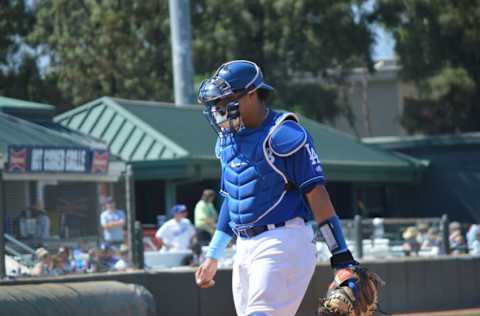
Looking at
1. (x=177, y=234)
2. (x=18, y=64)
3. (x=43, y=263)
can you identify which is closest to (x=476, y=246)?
(x=177, y=234)

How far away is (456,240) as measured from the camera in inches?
720

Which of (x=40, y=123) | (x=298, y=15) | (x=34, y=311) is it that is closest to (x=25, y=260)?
(x=34, y=311)

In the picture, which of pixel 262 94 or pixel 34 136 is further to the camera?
pixel 34 136

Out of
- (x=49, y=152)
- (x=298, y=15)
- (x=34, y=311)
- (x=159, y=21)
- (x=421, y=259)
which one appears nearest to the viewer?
(x=34, y=311)

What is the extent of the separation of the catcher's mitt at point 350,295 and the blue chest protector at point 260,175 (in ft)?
1.48

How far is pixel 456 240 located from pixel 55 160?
688cm

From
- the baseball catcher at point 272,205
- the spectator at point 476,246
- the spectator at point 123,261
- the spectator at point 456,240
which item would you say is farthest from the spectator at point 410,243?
the baseball catcher at point 272,205

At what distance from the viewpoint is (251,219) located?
18.5 ft

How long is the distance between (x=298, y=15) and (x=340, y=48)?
1987 mm

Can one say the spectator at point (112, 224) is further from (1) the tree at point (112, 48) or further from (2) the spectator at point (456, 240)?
(1) the tree at point (112, 48)

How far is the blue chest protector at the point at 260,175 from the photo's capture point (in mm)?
5617

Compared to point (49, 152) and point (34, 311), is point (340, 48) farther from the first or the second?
point (34, 311)

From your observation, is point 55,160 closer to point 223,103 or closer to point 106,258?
point 106,258

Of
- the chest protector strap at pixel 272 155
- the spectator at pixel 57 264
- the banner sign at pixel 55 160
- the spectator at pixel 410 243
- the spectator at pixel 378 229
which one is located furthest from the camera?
the spectator at pixel 378 229
